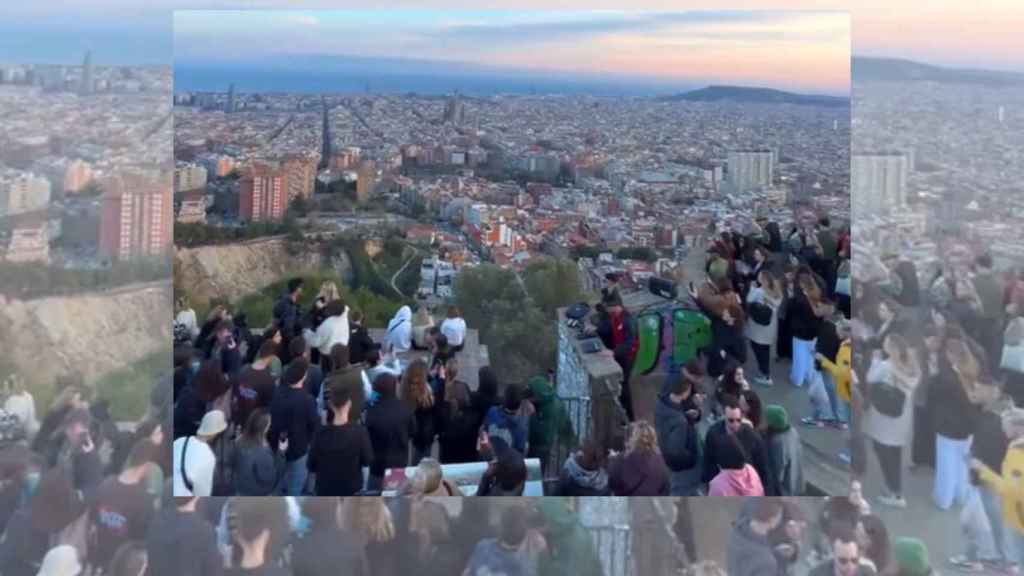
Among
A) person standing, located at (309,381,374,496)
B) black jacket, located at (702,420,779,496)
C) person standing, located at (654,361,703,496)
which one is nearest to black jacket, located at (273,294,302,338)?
person standing, located at (309,381,374,496)

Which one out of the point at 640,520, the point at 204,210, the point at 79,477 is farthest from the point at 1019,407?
the point at 79,477

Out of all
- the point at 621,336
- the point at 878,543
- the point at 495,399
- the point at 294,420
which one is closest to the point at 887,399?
the point at 878,543

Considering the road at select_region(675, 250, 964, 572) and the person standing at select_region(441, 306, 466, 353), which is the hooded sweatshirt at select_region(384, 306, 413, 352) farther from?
the road at select_region(675, 250, 964, 572)

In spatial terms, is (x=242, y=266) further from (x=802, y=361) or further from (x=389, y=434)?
(x=802, y=361)

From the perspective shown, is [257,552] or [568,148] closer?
[257,552]

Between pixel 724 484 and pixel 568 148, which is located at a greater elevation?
pixel 568 148

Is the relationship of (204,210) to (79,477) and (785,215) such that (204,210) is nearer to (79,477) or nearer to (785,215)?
(79,477)
